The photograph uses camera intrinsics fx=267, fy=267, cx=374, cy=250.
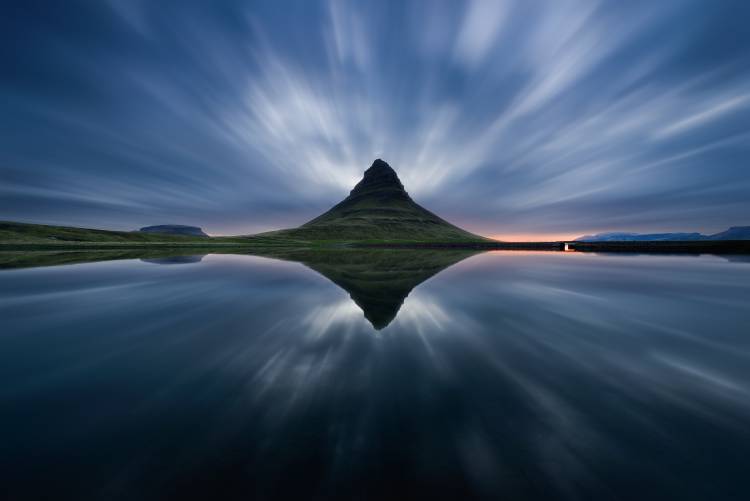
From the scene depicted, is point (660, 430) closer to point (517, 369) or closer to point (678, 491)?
point (678, 491)

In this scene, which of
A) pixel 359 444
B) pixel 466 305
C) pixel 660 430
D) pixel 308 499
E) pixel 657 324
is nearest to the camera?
pixel 308 499

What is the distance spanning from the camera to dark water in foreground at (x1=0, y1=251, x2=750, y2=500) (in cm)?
380

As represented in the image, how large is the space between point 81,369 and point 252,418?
6.06 metres

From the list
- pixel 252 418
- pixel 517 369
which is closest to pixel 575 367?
pixel 517 369

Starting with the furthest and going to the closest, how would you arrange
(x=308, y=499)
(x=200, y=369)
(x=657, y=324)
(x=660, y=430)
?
(x=657, y=324) < (x=200, y=369) < (x=660, y=430) < (x=308, y=499)

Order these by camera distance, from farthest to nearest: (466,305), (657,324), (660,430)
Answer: (466,305)
(657,324)
(660,430)

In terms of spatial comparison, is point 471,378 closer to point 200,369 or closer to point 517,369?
point 517,369

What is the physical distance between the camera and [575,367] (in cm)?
754

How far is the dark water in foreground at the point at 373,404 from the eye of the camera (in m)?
3.80

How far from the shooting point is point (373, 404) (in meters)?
5.62

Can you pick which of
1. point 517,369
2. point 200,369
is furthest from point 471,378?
point 200,369

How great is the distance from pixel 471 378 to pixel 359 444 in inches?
139

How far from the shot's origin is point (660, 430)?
16.3 ft

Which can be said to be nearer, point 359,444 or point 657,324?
point 359,444
